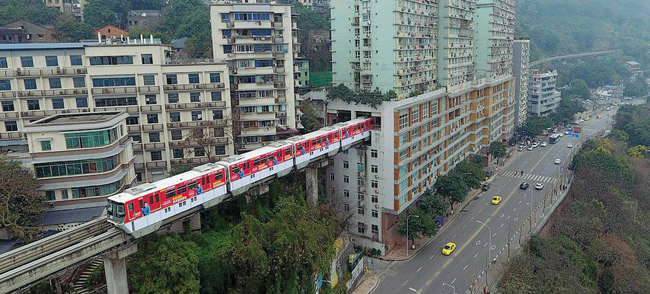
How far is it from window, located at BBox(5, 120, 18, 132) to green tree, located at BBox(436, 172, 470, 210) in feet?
140

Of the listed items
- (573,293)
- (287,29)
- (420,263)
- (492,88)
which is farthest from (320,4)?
(573,293)

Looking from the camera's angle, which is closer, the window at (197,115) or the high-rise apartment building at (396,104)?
the window at (197,115)

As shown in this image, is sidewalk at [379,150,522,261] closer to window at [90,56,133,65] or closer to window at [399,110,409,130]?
window at [399,110,409,130]

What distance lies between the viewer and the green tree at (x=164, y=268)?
25734mm

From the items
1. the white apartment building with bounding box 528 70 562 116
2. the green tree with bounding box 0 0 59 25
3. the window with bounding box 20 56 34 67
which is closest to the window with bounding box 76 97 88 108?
the window with bounding box 20 56 34 67

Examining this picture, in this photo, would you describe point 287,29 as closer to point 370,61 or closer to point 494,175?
point 370,61

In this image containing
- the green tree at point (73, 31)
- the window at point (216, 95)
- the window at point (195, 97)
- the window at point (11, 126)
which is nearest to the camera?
the window at point (11, 126)

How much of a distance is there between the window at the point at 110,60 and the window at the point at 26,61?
15.1ft

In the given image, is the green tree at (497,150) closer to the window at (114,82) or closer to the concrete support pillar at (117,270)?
the window at (114,82)

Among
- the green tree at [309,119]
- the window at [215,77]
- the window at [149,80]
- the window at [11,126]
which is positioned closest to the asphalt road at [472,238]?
the green tree at [309,119]

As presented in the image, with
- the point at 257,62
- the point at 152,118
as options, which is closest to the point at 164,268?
the point at 152,118

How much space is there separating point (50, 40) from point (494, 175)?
220 ft

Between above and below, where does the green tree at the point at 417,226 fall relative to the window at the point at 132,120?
below

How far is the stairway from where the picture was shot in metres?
27.2
